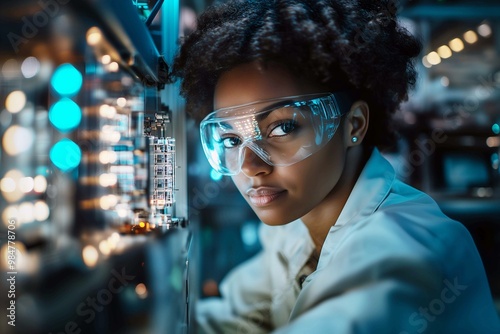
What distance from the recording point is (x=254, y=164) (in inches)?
42.1

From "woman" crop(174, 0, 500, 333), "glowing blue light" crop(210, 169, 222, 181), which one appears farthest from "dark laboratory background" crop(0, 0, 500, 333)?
"woman" crop(174, 0, 500, 333)

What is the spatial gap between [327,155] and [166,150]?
1.50 feet

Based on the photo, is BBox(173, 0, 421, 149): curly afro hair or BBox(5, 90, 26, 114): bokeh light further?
BBox(5, 90, 26, 114): bokeh light

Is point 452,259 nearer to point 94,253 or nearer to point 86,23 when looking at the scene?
point 94,253

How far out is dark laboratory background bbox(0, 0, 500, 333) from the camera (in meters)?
1.14

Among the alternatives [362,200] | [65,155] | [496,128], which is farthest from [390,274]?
[65,155]

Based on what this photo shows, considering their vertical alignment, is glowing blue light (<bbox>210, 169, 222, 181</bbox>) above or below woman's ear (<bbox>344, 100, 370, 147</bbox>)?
below

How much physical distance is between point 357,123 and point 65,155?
876 millimetres

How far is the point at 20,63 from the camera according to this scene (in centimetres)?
113

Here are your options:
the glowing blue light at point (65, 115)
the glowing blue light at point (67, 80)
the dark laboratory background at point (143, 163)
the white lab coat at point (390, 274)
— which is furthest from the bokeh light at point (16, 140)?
the white lab coat at point (390, 274)

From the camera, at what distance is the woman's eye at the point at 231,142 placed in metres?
1.09

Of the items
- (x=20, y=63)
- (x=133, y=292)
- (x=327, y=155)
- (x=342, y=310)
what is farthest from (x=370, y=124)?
(x=20, y=63)

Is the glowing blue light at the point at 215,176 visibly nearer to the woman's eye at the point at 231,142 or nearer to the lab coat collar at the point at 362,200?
the woman's eye at the point at 231,142

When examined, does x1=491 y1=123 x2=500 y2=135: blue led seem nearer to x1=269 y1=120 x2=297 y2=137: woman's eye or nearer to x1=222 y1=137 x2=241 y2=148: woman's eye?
x1=269 y1=120 x2=297 y2=137: woman's eye
